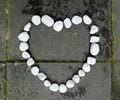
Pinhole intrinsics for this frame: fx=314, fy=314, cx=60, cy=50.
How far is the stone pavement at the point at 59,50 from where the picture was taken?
153cm

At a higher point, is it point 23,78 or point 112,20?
point 112,20

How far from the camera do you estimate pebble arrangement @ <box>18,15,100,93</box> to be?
152 centimetres

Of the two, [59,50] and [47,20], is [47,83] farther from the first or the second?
[47,20]

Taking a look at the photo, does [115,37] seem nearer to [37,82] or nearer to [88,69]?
[88,69]

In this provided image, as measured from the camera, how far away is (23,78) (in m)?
1.54

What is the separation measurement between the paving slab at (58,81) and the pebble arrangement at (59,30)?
24mm

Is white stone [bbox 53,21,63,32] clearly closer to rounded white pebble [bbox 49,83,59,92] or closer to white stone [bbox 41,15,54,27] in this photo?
white stone [bbox 41,15,54,27]

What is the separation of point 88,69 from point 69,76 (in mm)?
100

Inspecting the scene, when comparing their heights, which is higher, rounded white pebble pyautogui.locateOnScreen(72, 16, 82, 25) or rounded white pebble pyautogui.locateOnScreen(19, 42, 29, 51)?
rounded white pebble pyautogui.locateOnScreen(72, 16, 82, 25)

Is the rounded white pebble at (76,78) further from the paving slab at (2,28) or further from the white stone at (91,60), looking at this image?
the paving slab at (2,28)

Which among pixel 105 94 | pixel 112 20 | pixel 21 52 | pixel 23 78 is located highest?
pixel 112 20

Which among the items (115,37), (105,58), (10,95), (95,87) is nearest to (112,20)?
(115,37)

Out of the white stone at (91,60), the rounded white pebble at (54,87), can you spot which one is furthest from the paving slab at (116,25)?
the rounded white pebble at (54,87)

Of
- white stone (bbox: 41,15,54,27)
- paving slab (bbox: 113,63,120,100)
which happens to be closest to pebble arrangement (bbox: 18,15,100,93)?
white stone (bbox: 41,15,54,27)
